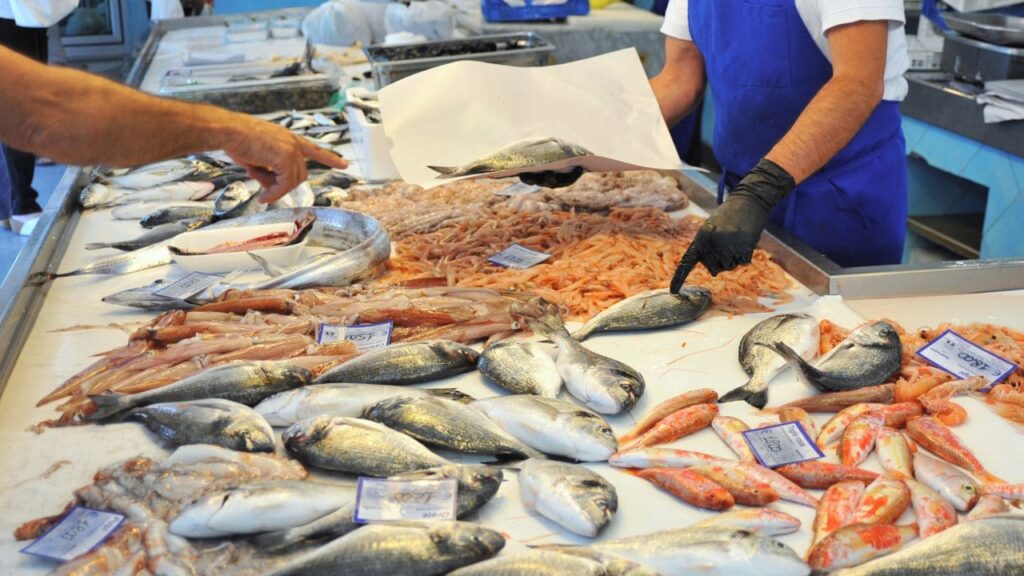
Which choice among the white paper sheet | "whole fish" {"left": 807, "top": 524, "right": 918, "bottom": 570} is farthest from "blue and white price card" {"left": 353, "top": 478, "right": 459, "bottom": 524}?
the white paper sheet

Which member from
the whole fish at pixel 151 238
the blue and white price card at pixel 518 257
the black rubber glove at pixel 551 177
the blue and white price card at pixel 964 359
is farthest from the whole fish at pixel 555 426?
the whole fish at pixel 151 238

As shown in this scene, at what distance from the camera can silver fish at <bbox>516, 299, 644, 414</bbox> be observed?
2279mm

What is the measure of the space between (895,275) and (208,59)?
524cm

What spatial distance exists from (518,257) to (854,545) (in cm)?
182

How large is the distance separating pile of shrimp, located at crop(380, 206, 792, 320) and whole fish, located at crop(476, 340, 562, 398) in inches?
16.5

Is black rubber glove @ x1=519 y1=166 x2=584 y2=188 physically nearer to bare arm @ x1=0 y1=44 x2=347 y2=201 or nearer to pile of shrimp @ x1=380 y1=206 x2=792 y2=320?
pile of shrimp @ x1=380 y1=206 x2=792 y2=320

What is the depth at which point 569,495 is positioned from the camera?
1.85 metres

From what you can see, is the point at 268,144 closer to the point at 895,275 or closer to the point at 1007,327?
the point at 895,275

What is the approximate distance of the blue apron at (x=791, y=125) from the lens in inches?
128

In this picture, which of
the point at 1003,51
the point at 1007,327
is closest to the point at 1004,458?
the point at 1007,327

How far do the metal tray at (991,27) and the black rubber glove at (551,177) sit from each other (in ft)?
10.6

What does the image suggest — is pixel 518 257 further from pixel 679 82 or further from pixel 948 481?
pixel 948 481

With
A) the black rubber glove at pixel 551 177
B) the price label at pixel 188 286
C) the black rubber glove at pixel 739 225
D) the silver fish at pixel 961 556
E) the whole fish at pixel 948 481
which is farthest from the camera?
the black rubber glove at pixel 551 177

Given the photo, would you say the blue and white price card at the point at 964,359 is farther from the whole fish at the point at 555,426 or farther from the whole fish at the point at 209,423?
the whole fish at the point at 209,423
